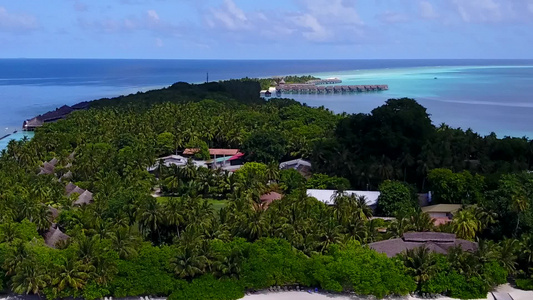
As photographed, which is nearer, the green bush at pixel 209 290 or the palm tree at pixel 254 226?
the green bush at pixel 209 290

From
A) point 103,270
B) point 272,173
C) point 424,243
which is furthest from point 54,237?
point 424,243

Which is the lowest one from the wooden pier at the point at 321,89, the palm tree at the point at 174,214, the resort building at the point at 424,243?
the resort building at the point at 424,243

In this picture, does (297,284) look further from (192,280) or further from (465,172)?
(465,172)

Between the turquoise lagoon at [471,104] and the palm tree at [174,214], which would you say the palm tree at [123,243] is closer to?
the palm tree at [174,214]

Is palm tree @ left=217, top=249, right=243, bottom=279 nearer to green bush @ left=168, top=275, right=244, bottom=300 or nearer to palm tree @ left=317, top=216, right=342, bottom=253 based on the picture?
green bush @ left=168, top=275, right=244, bottom=300

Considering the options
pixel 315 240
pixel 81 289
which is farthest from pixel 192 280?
pixel 315 240

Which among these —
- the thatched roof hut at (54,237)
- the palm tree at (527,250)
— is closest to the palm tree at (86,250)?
the thatched roof hut at (54,237)

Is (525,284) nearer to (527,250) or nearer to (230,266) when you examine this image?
(527,250)
